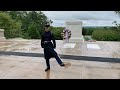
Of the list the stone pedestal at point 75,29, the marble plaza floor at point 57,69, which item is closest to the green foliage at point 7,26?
the stone pedestal at point 75,29

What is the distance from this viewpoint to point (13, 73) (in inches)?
306

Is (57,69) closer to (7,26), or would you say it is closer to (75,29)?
(75,29)

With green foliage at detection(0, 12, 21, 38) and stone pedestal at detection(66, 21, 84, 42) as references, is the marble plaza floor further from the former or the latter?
green foliage at detection(0, 12, 21, 38)

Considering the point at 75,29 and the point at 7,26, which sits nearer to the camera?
the point at 75,29

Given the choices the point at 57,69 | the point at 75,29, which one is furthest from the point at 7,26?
the point at 57,69

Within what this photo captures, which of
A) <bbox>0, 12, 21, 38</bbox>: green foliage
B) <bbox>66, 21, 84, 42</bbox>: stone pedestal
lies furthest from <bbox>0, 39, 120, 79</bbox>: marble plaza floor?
<bbox>0, 12, 21, 38</bbox>: green foliage

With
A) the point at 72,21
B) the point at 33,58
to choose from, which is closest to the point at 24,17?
the point at 72,21

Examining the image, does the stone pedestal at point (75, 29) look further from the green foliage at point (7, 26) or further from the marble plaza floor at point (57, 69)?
the green foliage at point (7, 26)

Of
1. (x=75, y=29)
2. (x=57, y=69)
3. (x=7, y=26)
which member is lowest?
(x=57, y=69)
